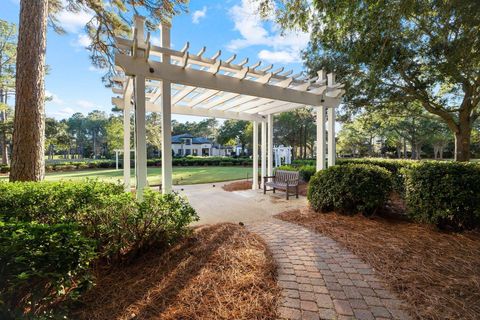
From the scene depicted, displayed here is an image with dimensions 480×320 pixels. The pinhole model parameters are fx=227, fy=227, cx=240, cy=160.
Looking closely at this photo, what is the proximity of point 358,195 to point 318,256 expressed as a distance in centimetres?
218

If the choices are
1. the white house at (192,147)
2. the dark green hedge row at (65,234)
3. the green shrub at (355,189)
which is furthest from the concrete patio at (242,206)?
the white house at (192,147)

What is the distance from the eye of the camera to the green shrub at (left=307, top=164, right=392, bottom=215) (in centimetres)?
463

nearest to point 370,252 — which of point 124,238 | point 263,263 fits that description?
point 263,263

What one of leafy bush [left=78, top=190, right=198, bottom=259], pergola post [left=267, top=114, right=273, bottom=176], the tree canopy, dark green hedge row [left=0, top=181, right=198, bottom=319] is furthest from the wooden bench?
leafy bush [left=78, top=190, right=198, bottom=259]

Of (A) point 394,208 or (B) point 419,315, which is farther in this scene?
(A) point 394,208

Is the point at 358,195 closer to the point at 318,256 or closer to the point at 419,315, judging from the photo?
the point at 318,256

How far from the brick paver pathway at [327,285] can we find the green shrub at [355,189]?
153 centimetres

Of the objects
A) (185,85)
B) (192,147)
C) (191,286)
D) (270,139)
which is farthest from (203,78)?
(192,147)

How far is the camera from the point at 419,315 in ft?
6.26

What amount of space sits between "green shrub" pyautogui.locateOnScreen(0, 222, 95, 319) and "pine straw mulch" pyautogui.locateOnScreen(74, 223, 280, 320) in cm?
40

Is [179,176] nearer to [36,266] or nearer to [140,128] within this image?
[140,128]

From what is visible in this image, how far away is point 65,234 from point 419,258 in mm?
3929

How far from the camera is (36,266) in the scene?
1.74 meters

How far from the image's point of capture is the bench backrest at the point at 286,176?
745 centimetres
